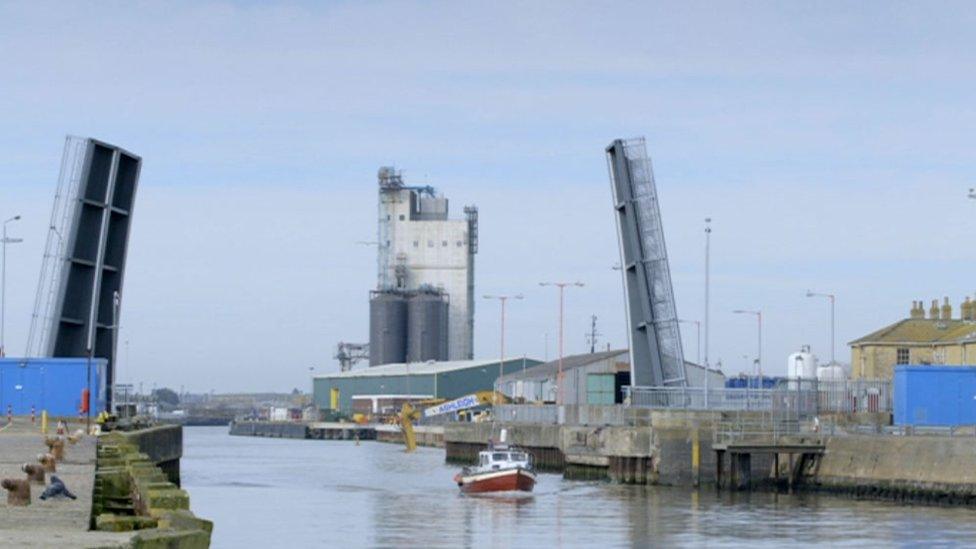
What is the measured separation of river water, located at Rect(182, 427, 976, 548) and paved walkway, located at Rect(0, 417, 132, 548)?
439cm

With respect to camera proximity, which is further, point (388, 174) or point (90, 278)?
point (388, 174)

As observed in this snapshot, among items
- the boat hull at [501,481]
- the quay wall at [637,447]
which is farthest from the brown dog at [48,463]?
the quay wall at [637,447]

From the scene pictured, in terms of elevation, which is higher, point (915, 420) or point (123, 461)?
point (915, 420)

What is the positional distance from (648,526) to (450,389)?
326 feet

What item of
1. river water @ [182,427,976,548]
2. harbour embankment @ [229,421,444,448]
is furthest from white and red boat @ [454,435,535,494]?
harbour embankment @ [229,421,444,448]

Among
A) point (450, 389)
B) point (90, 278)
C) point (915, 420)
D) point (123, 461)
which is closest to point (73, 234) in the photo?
point (90, 278)

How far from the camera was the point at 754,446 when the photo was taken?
55.8 m

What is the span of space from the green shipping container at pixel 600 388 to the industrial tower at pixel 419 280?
73.0 m

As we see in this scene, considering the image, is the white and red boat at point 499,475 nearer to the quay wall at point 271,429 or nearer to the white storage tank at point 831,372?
the white storage tank at point 831,372

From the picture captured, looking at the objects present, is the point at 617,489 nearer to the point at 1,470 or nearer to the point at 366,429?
the point at 1,470

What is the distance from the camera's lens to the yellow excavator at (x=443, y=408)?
10612cm

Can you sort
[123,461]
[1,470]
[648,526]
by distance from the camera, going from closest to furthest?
[1,470] → [123,461] → [648,526]

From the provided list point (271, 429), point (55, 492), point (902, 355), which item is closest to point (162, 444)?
point (55, 492)

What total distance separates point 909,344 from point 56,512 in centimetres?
6701
